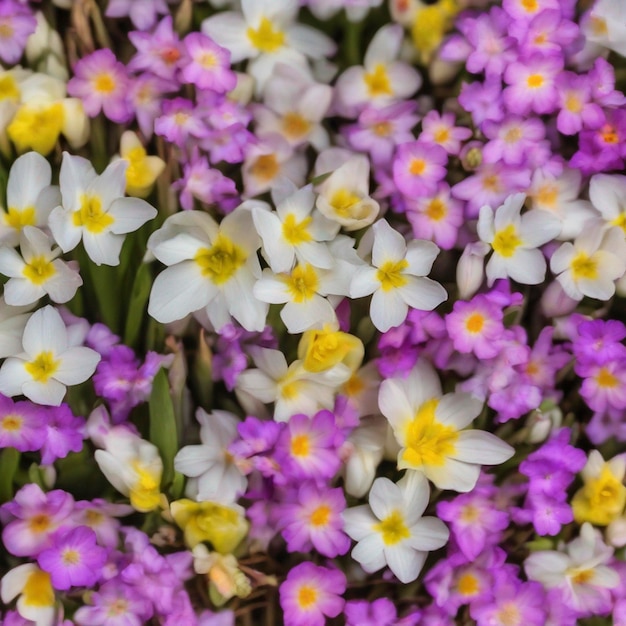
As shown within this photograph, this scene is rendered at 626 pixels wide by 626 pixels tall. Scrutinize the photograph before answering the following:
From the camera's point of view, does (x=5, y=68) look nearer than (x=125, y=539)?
No

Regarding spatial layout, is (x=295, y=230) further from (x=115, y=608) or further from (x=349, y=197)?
(x=115, y=608)

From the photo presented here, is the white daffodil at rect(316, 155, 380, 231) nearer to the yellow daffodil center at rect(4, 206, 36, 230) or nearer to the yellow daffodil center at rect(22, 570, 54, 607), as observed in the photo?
the yellow daffodil center at rect(4, 206, 36, 230)

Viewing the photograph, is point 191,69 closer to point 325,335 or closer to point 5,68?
point 5,68

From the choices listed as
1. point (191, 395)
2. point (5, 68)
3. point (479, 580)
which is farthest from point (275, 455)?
point (5, 68)

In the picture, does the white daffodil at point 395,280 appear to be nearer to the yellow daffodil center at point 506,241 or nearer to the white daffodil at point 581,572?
the yellow daffodil center at point 506,241

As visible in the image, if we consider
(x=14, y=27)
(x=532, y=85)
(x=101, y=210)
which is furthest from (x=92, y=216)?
(x=532, y=85)
